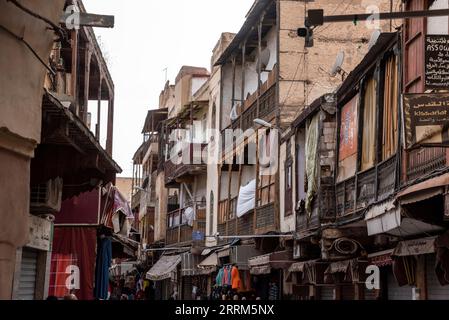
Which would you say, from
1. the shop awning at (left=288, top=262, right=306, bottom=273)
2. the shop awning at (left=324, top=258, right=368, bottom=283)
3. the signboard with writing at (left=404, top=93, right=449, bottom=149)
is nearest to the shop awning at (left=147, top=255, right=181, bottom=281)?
the shop awning at (left=288, top=262, right=306, bottom=273)

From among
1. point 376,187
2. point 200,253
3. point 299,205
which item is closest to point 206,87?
point 200,253

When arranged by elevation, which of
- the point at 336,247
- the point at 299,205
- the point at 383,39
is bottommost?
the point at 336,247

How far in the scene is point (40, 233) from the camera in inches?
595

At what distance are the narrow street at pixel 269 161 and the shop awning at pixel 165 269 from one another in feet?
0.75

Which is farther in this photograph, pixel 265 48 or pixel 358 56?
pixel 265 48

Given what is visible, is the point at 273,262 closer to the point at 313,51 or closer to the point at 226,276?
the point at 226,276

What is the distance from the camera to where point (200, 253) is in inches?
1372

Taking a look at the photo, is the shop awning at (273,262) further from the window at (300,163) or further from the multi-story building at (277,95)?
the window at (300,163)

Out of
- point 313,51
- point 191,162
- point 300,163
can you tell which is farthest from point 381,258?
point 191,162

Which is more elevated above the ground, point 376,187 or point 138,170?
point 138,170

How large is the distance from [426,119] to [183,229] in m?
29.9

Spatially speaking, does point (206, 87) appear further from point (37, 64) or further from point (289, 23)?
point (37, 64)
